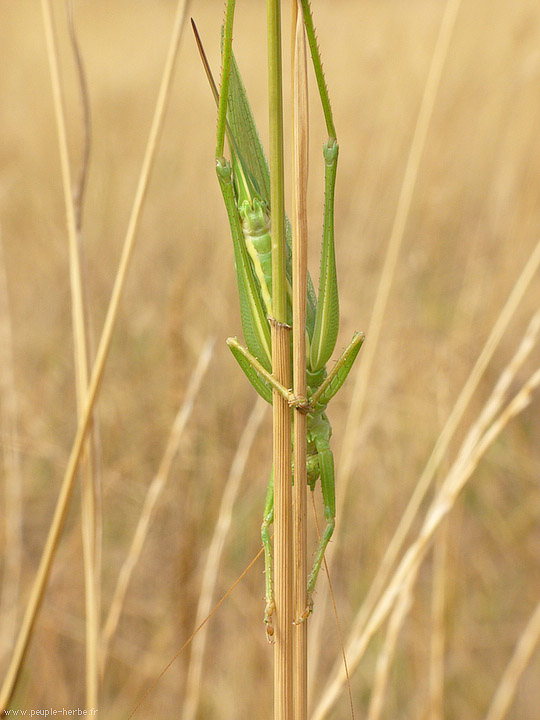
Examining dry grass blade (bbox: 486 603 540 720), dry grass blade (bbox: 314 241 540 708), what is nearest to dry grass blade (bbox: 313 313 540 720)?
dry grass blade (bbox: 314 241 540 708)

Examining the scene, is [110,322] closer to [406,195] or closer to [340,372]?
[340,372]

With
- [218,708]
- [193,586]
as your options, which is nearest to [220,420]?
[193,586]

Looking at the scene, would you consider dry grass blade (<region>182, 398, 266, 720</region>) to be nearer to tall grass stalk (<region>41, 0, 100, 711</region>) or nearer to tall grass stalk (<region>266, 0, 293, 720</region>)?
tall grass stalk (<region>41, 0, 100, 711</region>)

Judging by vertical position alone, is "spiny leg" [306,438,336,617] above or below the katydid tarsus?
below

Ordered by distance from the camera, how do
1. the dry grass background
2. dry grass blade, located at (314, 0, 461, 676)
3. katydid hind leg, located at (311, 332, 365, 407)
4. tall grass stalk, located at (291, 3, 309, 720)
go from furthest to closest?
the dry grass background
dry grass blade, located at (314, 0, 461, 676)
katydid hind leg, located at (311, 332, 365, 407)
tall grass stalk, located at (291, 3, 309, 720)

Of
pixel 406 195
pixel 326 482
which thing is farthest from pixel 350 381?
pixel 326 482

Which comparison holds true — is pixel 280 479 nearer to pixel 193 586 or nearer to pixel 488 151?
pixel 193 586
